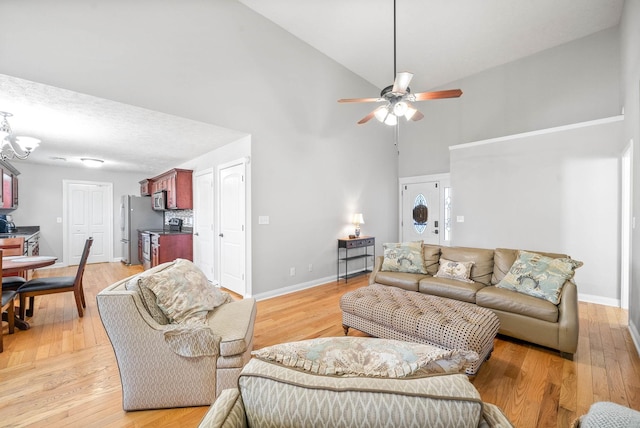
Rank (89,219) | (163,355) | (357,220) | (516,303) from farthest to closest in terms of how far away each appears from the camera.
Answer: (89,219), (357,220), (516,303), (163,355)

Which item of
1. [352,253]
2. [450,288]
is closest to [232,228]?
[352,253]

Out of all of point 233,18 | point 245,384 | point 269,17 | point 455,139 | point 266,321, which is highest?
point 269,17

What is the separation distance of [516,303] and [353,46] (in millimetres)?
4382

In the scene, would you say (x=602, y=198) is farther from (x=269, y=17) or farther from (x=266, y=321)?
(x=269, y=17)

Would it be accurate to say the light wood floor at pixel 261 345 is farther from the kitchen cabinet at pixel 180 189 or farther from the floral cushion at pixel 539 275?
the kitchen cabinet at pixel 180 189

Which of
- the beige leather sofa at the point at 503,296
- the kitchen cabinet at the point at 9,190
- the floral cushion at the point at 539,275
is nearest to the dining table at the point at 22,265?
the kitchen cabinet at the point at 9,190

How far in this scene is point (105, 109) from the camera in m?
2.91

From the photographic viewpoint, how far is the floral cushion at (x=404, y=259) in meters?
3.45

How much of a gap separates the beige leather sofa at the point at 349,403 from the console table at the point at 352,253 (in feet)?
13.8

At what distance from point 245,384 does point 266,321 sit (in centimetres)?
255

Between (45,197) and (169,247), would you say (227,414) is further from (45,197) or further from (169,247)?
(45,197)

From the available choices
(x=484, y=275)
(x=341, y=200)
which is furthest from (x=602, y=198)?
(x=341, y=200)

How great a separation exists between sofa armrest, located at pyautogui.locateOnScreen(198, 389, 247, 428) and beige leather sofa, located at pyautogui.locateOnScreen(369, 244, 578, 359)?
8.98 feet

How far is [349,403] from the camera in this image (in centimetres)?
64
